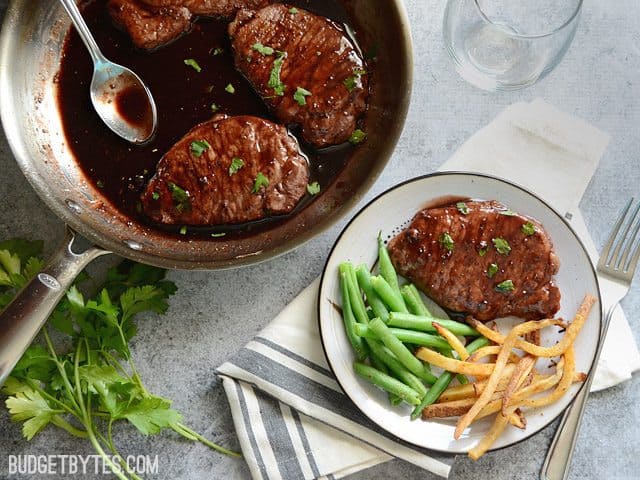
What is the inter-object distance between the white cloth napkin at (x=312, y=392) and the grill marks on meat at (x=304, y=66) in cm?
85

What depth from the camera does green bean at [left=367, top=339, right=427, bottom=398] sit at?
360cm

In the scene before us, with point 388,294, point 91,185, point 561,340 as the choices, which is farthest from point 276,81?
point 561,340

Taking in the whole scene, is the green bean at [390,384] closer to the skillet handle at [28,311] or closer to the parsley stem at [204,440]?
the parsley stem at [204,440]

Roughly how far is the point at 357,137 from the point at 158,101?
1.03 m

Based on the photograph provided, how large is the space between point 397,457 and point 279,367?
2.41ft

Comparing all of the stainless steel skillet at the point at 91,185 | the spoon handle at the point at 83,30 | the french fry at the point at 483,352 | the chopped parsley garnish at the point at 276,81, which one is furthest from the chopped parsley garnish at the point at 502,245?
the spoon handle at the point at 83,30

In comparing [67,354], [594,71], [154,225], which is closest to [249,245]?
[154,225]

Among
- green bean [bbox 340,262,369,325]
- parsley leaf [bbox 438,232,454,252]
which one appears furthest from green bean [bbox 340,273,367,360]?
parsley leaf [bbox 438,232,454,252]

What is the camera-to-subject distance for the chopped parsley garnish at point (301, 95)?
3.65 metres

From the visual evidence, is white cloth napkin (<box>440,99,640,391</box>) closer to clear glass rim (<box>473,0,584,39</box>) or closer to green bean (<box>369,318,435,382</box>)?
clear glass rim (<box>473,0,584,39</box>)

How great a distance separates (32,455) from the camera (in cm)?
375

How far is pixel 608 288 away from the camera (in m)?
3.80

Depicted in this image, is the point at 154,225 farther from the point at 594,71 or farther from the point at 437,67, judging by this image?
the point at 594,71

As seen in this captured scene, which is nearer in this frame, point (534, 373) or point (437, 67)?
point (534, 373)
